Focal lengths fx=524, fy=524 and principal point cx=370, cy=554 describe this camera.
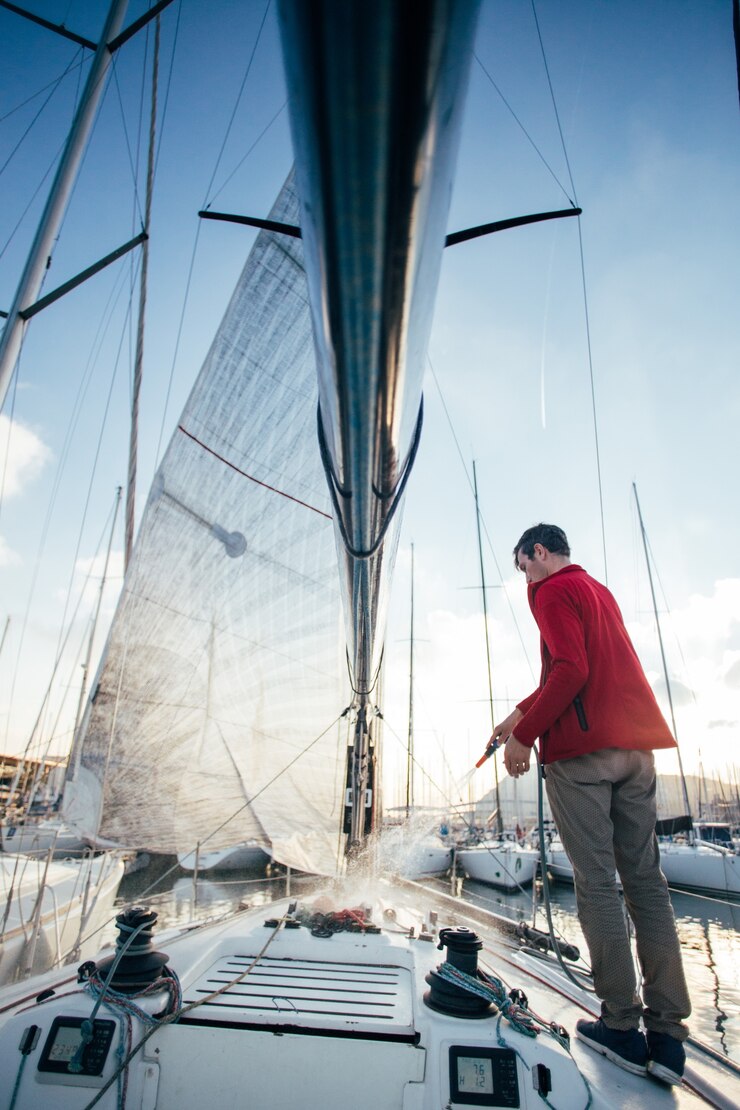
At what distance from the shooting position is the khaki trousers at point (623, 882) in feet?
5.12

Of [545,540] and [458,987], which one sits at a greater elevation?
[545,540]

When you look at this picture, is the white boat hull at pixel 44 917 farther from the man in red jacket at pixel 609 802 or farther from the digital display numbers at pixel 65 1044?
the man in red jacket at pixel 609 802

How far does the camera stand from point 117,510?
836 cm

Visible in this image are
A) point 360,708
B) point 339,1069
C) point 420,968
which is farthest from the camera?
point 360,708

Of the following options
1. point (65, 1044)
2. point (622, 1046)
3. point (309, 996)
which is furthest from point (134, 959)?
point (622, 1046)

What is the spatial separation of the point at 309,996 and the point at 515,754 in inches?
43.6

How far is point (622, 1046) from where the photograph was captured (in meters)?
1.56

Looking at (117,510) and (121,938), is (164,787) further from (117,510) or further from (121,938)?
(117,510)

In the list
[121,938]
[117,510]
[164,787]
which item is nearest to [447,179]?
[121,938]

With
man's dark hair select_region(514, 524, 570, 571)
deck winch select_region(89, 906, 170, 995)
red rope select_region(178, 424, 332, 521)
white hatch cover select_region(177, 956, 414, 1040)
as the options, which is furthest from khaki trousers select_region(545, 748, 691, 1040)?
red rope select_region(178, 424, 332, 521)

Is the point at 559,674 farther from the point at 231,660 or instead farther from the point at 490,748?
the point at 231,660

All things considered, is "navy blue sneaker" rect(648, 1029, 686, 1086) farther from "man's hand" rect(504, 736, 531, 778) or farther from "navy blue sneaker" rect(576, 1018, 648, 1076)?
"man's hand" rect(504, 736, 531, 778)

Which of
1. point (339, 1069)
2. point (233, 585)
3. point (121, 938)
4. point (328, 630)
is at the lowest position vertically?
point (339, 1069)

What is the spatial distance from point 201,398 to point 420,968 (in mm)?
4580
